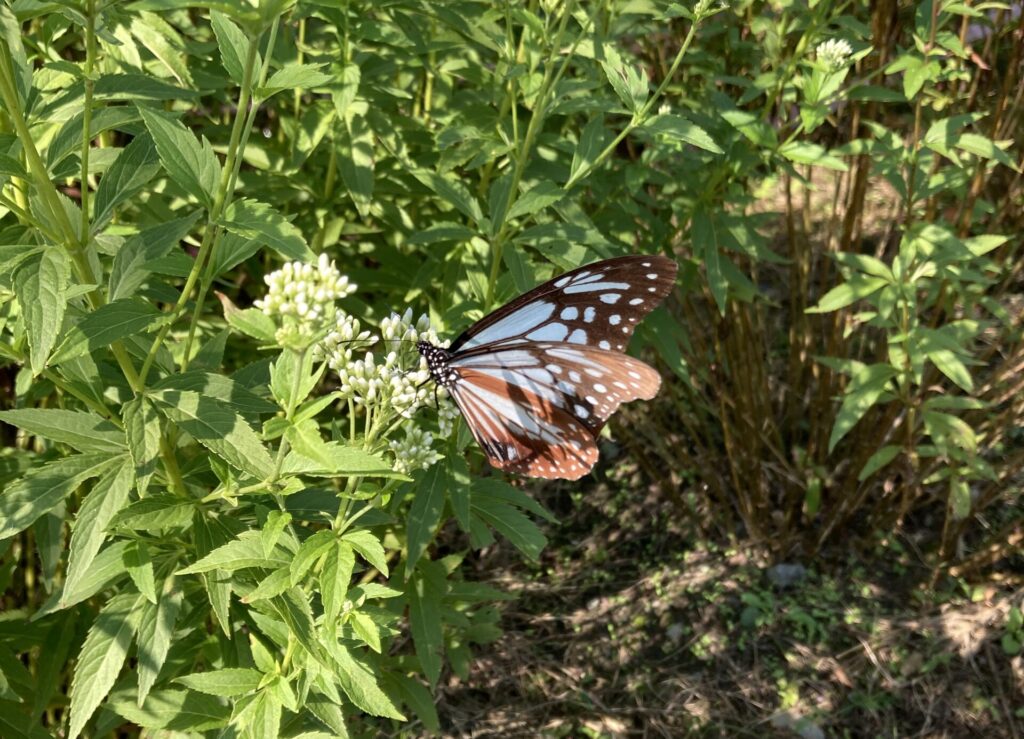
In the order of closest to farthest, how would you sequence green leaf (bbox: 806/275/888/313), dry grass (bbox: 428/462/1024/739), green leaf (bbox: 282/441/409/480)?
1. green leaf (bbox: 282/441/409/480)
2. green leaf (bbox: 806/275/888/313)
3. dry grass (bbox: 428/462/1024/739)

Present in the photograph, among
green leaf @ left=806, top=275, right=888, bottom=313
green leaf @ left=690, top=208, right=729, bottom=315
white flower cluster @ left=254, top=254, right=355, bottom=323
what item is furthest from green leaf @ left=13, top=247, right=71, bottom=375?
green leaf @ left=806, top=275, right=888, bottom=313

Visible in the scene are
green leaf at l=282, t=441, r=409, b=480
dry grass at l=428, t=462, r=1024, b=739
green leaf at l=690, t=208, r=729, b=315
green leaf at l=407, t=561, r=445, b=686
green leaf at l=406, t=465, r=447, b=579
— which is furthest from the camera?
dry grass at l=428, t=462, r=1024, b=739

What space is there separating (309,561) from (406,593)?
106 centimetres

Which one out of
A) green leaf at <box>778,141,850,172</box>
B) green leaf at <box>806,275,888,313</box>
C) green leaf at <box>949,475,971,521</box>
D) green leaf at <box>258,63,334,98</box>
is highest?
green leaf at <box>258,63,334,98</box>

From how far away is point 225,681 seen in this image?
2189mm

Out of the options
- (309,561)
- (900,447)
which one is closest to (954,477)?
(900,447)

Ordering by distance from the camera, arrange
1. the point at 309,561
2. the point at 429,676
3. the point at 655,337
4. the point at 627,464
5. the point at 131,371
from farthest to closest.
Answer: the point at 627,464, the point at 655,337, the point at 429,676, the point at 131,371, the point at 309,561

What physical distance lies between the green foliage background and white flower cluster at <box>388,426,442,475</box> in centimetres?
9

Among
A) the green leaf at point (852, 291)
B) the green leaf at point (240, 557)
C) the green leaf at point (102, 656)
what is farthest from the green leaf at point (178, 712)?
the green leaf at point (852, 291)

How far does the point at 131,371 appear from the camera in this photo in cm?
205

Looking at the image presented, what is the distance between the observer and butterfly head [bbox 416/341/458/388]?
237 centimetres

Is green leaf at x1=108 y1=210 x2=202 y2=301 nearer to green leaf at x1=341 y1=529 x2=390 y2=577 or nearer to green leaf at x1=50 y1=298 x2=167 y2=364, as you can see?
green leaf at x1=50 y1=298 x2=167 y2=364

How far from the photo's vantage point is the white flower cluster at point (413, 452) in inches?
84.0

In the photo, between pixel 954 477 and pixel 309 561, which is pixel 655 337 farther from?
pixel 309 561
